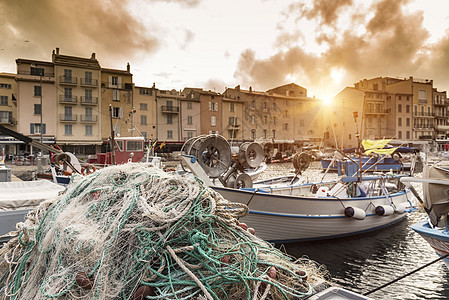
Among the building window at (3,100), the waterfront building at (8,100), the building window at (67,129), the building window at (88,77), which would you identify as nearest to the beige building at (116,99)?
the building window at (88,77)

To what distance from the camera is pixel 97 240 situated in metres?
2.55

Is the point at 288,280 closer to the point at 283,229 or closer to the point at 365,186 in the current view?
the point at 283,229

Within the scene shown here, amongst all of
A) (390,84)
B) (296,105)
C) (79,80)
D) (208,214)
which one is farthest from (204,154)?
(390,84)

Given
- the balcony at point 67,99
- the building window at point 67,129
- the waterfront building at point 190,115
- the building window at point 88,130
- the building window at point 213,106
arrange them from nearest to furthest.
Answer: the balcony at point 67,99 → the building window at point 67,129 → the building window at point 88,130 → the waterfront building at point 190,115 → the building window at point 213,106

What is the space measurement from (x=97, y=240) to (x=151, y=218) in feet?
1.62

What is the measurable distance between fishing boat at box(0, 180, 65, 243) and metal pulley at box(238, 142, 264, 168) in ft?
22.3

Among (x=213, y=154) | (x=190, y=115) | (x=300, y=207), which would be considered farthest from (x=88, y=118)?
(x=300, y=207)

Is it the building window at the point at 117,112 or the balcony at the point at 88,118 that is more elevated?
the building window at the point at 117,112

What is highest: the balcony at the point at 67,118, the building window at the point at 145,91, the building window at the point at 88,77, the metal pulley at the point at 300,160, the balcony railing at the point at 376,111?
the building window at the point at 88,77

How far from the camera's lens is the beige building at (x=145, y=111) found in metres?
46.7

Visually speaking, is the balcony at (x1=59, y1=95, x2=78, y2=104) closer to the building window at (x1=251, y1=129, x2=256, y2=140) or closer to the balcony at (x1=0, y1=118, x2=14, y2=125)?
the balcony at (x1=0, y1=118, x2=14, y2=125)

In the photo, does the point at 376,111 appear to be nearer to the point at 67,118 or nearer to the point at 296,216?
the point at 67,118

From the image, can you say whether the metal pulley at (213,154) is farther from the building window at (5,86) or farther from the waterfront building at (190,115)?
the building window at (5,86)

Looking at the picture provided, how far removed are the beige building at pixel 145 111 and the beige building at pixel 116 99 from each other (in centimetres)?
100
